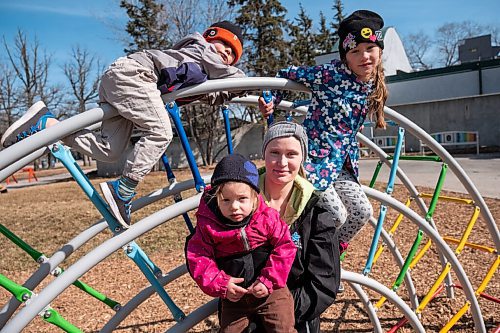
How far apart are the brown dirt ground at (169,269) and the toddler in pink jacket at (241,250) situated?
6.99 feet

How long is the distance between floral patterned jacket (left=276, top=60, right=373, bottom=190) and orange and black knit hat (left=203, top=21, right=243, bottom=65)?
1.01 ft

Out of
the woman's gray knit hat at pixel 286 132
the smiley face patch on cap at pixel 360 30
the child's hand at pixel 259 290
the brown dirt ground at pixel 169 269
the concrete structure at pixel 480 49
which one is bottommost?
the brown dirt ground at pixel 169 269

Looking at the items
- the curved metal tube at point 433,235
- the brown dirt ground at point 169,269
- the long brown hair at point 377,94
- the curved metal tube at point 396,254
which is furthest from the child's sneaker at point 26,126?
the brown dirt ground at point 169,269

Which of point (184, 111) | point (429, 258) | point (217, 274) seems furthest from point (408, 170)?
point (217, 274)

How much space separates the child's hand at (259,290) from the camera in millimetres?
1561

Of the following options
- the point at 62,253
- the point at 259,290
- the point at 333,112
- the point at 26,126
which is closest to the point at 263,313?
the point at 259,290

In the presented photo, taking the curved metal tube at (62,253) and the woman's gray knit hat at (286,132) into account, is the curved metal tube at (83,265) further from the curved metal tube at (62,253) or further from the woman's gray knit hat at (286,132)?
the woman's gray knit hat at (286,132)

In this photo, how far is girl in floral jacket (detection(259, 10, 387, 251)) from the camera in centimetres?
207

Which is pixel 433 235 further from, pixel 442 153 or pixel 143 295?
pixel 143 295

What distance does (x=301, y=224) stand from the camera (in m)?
1.80

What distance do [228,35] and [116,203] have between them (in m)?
0.95

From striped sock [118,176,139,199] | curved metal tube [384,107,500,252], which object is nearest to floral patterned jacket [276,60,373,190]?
curved metal tube [384,107,500,252]

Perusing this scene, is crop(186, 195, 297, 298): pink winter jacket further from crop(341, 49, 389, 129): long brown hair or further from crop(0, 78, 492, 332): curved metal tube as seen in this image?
crop(341, 49, 389, 129): long brown hair

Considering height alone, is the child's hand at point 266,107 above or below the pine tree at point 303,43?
below
